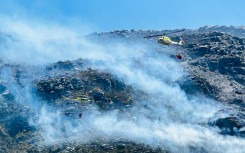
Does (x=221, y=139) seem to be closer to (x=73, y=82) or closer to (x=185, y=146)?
(x=185, y=146)

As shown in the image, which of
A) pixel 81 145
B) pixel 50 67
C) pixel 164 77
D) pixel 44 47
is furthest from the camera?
pixel 44 47

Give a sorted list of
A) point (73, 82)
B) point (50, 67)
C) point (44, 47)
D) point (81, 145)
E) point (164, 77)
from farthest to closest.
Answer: point (44, 47)
point (50, 67)
point (164, 77)
point (73, 82)
point (81, 145)

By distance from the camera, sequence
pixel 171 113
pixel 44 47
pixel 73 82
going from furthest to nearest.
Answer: pixel 44 47 < pixel 73 82 < pixel 171 113

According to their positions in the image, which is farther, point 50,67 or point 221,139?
point 50,67

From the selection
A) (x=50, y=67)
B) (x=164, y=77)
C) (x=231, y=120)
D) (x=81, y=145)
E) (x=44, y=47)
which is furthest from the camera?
(x=44, y=47)

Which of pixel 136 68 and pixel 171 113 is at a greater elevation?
pixel 136 68

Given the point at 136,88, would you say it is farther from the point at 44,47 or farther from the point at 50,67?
the point at 44,47

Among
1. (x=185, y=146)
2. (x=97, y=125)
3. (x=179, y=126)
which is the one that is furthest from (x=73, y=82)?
(x=185, y=146)

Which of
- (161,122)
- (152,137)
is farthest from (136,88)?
(152,137)

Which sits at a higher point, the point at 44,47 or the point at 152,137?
the point at 44,47

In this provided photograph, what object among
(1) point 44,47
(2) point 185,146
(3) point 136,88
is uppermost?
(1) point 44,47
